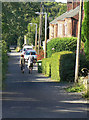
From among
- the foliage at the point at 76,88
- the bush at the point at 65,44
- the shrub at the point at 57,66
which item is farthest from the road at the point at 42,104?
the bush at the point at 65,44

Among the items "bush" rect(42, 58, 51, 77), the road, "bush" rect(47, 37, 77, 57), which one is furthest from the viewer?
"bush" rect(47, 37, 77, 57)

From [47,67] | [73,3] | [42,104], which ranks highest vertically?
[73,3]

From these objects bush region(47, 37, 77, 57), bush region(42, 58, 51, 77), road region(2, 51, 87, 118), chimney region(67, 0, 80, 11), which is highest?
chimney region(67, 0, 80, 11)

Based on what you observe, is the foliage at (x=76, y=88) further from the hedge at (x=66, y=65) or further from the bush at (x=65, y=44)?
the bush at (x=65, y=44)

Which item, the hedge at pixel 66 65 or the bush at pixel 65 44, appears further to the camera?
the bush at pixel 65 44

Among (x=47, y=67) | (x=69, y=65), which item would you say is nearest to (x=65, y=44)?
(x=47, y=67)

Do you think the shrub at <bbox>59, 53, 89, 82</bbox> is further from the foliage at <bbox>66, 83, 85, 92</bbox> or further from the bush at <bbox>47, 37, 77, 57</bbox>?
the bush at <bbox>47, 37, 77, 57</bbox>

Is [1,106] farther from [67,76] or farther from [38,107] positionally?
[67,76]

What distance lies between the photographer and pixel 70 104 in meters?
14.8

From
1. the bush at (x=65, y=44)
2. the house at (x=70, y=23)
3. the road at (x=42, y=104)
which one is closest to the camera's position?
the road at (x=42, y=104)

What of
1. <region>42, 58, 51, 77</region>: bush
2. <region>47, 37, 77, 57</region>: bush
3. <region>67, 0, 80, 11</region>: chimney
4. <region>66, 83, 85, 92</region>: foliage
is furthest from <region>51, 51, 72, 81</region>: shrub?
<region>67, 0, 80, 11</region>: chimney

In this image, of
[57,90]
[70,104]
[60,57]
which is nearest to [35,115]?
[70,104]

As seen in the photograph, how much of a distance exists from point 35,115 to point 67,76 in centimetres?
1185

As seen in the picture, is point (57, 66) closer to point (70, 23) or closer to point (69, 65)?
point (69, 65)
